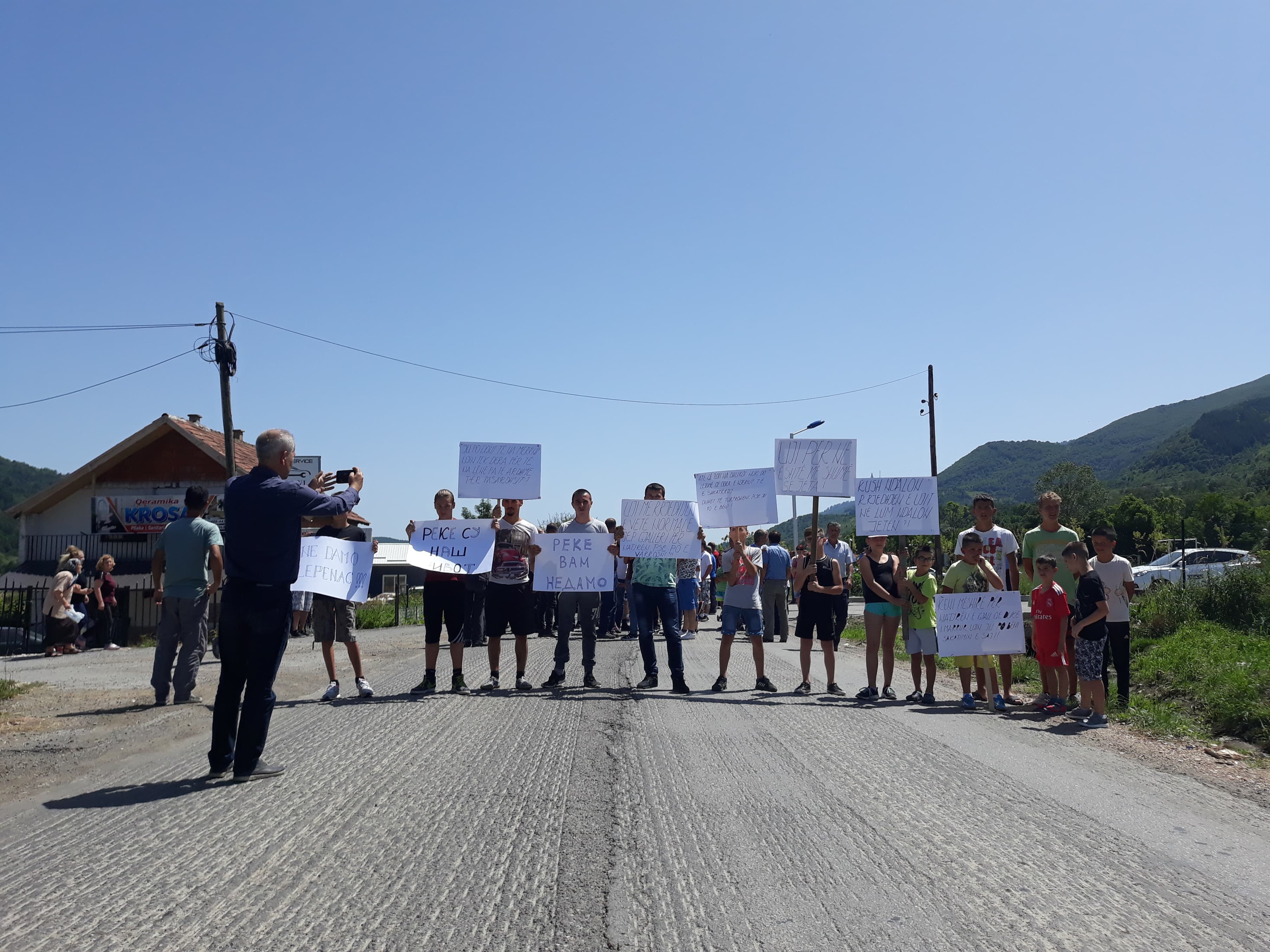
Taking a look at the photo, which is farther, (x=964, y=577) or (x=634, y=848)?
(x=964, y=577)

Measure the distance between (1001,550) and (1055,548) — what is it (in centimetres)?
70

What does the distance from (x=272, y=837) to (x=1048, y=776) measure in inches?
191

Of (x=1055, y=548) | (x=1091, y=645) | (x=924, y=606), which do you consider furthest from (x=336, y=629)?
(x=1055, y=548)

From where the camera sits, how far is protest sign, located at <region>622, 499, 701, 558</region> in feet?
35.3

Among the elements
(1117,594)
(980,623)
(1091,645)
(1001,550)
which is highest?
(1001,550)

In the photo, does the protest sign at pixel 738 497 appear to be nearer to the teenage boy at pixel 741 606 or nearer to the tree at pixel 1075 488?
the teenage boy at pixel 741 606

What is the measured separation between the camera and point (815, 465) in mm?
12641

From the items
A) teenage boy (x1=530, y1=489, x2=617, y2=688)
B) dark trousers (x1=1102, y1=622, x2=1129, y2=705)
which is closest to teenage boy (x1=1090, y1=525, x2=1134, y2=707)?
dark trousers (x1=1102, y1=622, x2=1129, y2=705)

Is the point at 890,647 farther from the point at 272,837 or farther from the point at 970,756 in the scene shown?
the point at 272,837

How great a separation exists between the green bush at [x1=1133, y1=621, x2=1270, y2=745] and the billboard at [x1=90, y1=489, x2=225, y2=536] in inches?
1145

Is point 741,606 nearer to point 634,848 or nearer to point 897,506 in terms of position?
point 897,506

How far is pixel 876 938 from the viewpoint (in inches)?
138

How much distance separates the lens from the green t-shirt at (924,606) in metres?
10.2

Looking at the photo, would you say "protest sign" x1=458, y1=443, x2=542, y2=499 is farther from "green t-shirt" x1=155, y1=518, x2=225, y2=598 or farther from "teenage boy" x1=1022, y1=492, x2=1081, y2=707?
"teenage boy" x1=1022, y1=492, x2=1081, y2=707
